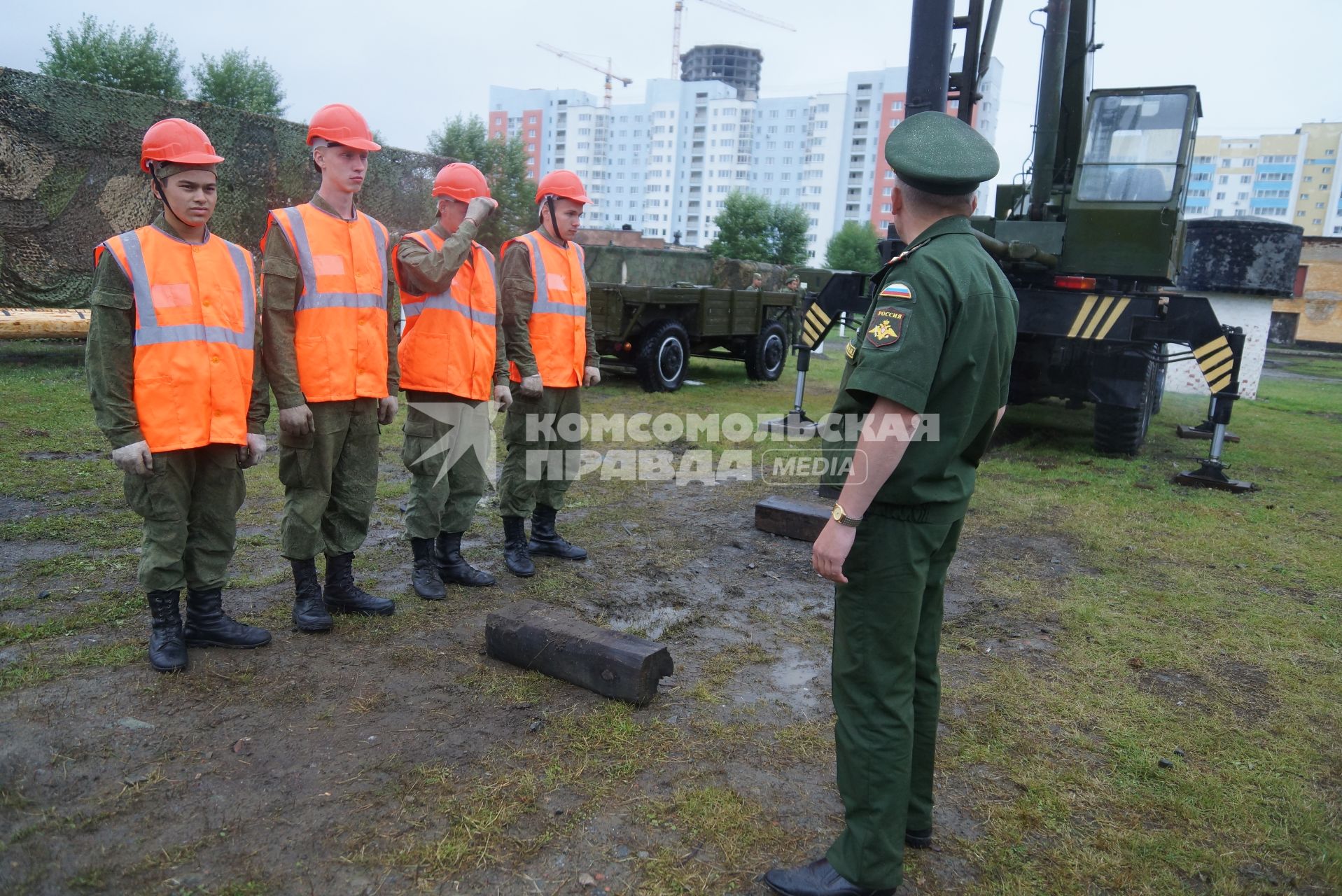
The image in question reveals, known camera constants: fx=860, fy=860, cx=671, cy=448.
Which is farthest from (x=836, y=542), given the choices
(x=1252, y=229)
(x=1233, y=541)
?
(x=1252, y=229)

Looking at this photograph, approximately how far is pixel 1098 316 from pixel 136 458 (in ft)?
23.0

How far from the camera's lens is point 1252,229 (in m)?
14.7

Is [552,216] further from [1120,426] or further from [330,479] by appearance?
[1120,426]

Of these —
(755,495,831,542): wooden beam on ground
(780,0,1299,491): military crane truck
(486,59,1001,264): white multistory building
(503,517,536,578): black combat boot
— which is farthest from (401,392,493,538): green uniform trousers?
(486,59,1001,264): white multistory building

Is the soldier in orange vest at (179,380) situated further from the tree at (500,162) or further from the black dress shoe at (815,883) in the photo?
the tree at (500,162)

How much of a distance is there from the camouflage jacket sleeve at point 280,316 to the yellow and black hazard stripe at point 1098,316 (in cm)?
628

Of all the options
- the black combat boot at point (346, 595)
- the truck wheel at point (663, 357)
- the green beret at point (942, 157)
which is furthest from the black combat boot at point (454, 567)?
the truck wheel at point (663, 357)

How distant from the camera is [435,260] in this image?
148 inches

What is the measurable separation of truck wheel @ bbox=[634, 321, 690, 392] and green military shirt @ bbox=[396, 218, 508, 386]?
703cm

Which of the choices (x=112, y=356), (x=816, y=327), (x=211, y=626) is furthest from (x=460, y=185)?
(x=816, y=327)

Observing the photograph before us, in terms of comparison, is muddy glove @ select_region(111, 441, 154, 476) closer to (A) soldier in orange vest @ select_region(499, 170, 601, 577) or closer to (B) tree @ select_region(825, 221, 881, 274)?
(A) soldier in orange vest @ select_region(499, 170, 601, 577)

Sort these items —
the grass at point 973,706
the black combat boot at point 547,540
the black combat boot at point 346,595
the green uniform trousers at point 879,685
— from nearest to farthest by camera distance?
the green uniform trousers at point 879,685
the grass at point 973,706
the black combat boot at point 346,595
the black combat boot at point 547,540

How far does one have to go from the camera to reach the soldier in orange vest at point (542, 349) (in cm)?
436

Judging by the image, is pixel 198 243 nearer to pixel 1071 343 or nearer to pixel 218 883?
pixel 218 883
